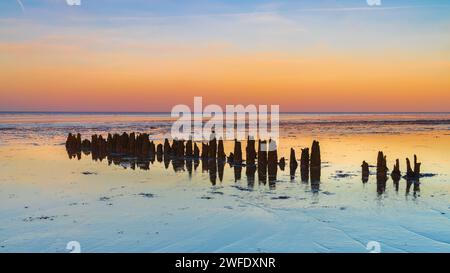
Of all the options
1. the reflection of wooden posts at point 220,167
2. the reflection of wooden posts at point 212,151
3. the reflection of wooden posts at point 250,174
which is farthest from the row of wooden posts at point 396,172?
the reflection of wooden posts at point 212,151

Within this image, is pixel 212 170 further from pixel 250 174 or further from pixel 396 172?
pixel 396 172

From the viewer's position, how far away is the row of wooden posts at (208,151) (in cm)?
1875

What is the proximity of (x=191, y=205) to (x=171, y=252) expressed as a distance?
12.5 ft

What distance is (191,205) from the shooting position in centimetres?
1260

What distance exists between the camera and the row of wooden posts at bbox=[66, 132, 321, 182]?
18.8 m

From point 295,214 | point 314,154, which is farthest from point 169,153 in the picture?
point 295,214

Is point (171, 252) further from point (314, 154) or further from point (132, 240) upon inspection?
point (314, 154)

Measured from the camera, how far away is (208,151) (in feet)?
74.7

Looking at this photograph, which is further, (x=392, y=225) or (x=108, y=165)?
(x=108, y=165)

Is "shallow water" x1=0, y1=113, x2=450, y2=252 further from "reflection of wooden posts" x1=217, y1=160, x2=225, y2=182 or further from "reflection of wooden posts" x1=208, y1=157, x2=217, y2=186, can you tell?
"reflection of wooden posts" x1=217, y1=160, x2=225, y2=182

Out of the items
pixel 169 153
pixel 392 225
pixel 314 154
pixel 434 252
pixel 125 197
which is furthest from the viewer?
pixel 169 153

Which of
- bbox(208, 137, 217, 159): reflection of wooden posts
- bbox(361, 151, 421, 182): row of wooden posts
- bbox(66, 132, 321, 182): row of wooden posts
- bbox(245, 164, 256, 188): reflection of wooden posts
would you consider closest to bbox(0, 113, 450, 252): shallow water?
bbox(245, 164, 256, 188): reflection of wooden posts

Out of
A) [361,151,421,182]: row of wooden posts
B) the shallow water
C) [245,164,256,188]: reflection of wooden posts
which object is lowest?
the shallow water
